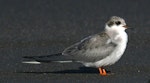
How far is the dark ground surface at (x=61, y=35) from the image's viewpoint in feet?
34.4

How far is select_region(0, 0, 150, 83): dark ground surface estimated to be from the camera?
10484mm

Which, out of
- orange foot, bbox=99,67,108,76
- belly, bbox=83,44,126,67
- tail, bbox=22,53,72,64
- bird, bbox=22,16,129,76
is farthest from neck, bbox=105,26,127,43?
tail, bbox=22,53,72,64

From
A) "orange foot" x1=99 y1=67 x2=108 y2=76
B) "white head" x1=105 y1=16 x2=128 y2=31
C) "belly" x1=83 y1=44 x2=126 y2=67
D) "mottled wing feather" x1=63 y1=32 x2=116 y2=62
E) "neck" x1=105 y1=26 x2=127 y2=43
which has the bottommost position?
"orange foot" x1=99 y1=67 x2=108 y2=76

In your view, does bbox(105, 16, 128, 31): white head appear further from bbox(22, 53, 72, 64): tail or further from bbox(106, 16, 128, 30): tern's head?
bbox(22, 53, 72, 64): tail

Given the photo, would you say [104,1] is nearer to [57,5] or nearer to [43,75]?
[57,5]

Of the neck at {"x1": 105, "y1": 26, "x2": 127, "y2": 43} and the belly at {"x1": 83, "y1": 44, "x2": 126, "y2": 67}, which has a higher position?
the neck at {"x1": 105, "y1": 26, "x2": 127, "y2": 43}

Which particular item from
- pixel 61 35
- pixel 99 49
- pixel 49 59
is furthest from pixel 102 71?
pixel 61 35

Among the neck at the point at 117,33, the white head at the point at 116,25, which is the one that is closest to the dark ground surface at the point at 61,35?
the neck at the point at 117,33

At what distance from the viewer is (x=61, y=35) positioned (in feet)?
47.3

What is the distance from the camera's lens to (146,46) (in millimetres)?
12961

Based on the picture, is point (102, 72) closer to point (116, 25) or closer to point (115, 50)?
point (115, 50)

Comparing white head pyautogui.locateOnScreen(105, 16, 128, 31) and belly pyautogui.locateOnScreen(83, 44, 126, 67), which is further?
white head pyautogui.locateOnScreen(105, 16, 128, 31)

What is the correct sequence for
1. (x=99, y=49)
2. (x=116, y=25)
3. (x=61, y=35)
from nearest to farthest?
(x=99, y=49), (x=116, y=25), (x=61, y=35)

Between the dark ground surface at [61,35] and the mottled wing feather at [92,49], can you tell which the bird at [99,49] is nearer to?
the mottled wing feather at [92,49]
